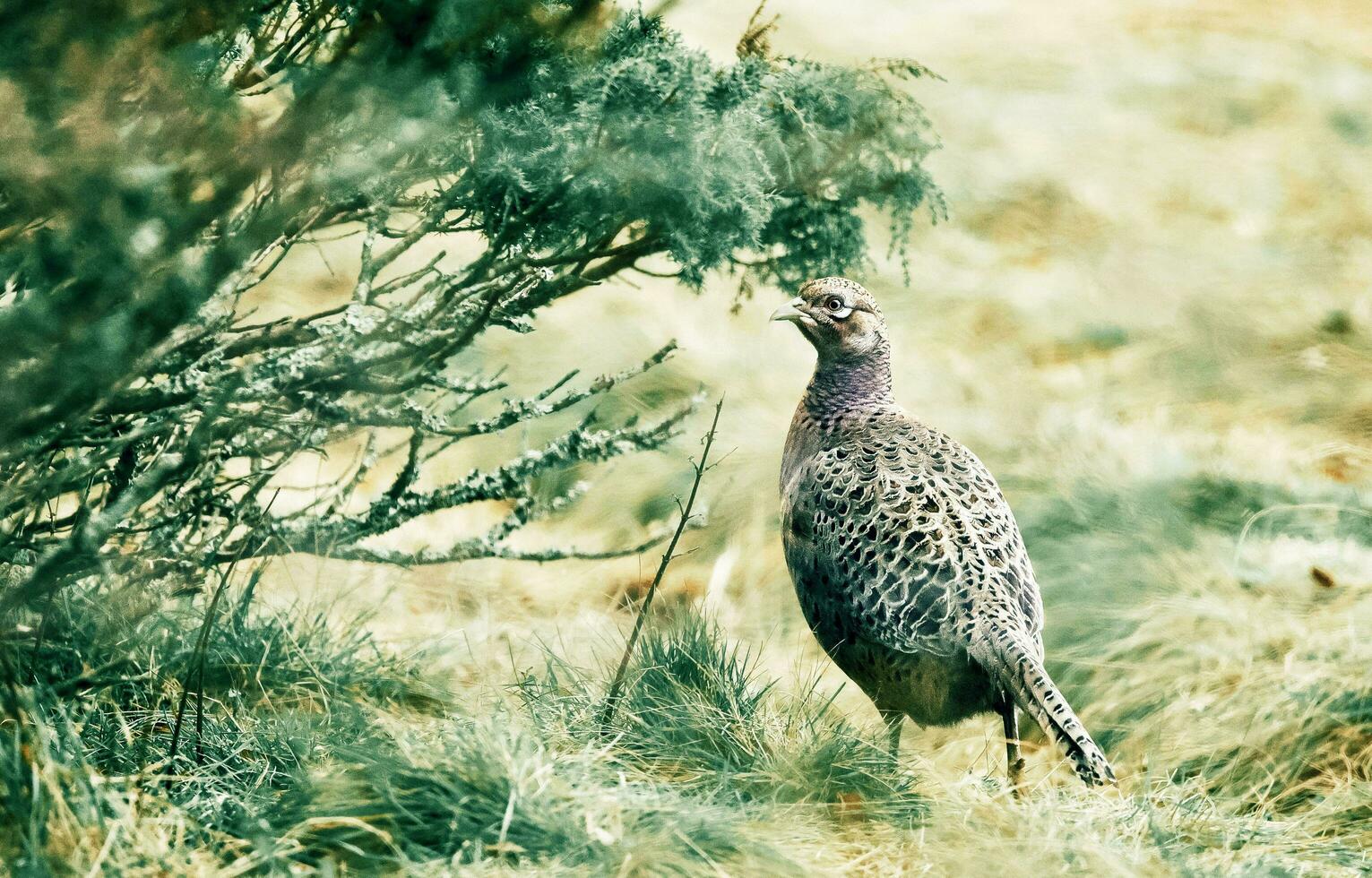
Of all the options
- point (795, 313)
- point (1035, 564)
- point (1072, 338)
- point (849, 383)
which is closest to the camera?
point (795, 313)

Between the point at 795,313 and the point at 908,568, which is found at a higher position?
the point at 795,313

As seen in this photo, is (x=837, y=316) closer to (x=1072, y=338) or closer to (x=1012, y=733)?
(x=1012, y=733)

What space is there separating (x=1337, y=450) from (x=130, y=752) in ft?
14.3

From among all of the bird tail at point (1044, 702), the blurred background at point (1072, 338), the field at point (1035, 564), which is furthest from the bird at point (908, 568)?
the blurred background at point (1072, 338)

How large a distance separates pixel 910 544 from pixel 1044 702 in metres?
0.45

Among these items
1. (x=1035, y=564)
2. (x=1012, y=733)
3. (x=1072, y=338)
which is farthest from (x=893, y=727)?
(x=1072, y=338)

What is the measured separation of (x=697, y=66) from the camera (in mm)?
2398

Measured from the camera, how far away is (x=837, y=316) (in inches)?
126

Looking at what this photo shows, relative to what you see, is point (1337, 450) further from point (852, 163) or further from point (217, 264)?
point (217, 264)

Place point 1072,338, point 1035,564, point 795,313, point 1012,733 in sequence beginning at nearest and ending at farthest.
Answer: point 1012,733 → point 795,313 → point 1035,564 → point 1072,338

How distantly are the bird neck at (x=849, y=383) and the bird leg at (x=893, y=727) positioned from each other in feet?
2.52

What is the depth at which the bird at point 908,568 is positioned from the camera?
2701 mm

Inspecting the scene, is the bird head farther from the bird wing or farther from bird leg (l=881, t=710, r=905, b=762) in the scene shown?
bird leg (l=881, t=710, r=905, b=762)

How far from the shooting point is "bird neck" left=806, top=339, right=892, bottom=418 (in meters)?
3.28
